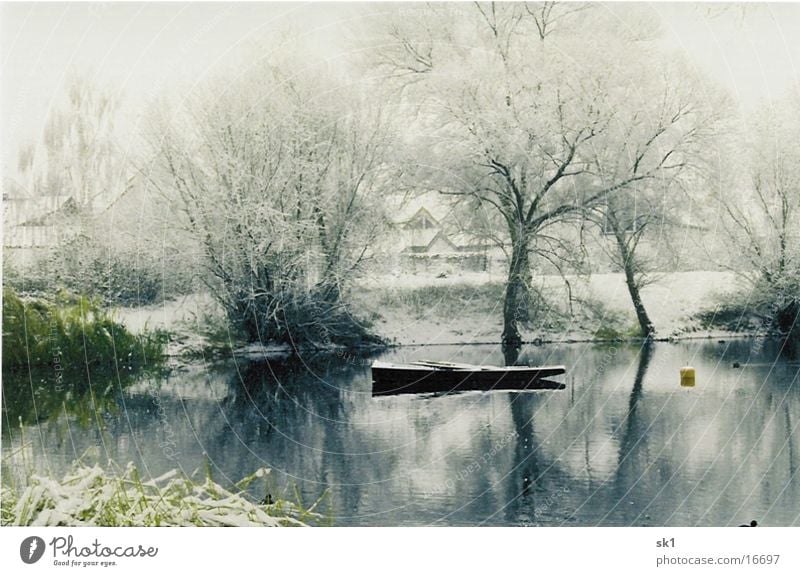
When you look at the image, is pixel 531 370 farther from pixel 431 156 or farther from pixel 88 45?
pixel 88 45

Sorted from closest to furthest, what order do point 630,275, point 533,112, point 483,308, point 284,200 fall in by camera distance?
1. point 533,112
2. point 284,200
3. point 483,308
4. point 630,275

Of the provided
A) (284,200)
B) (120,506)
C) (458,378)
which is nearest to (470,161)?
(284,200)

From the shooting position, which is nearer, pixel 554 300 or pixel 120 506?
pixel 120 506

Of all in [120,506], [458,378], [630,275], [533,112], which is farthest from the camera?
[630,275]

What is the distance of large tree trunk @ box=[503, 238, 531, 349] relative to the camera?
32.0ft

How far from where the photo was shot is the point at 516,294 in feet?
32.2

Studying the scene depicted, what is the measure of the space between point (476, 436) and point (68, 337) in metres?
3.96

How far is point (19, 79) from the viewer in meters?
8.35

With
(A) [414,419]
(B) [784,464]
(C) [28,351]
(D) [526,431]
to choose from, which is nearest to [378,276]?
(A) [414,419]

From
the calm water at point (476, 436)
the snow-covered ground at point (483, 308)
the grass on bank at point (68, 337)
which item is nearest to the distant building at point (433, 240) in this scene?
the snow-covered ground at point (483, 308)

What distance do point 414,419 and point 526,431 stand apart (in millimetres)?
1033

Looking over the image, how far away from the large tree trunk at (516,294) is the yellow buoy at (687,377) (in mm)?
1639
